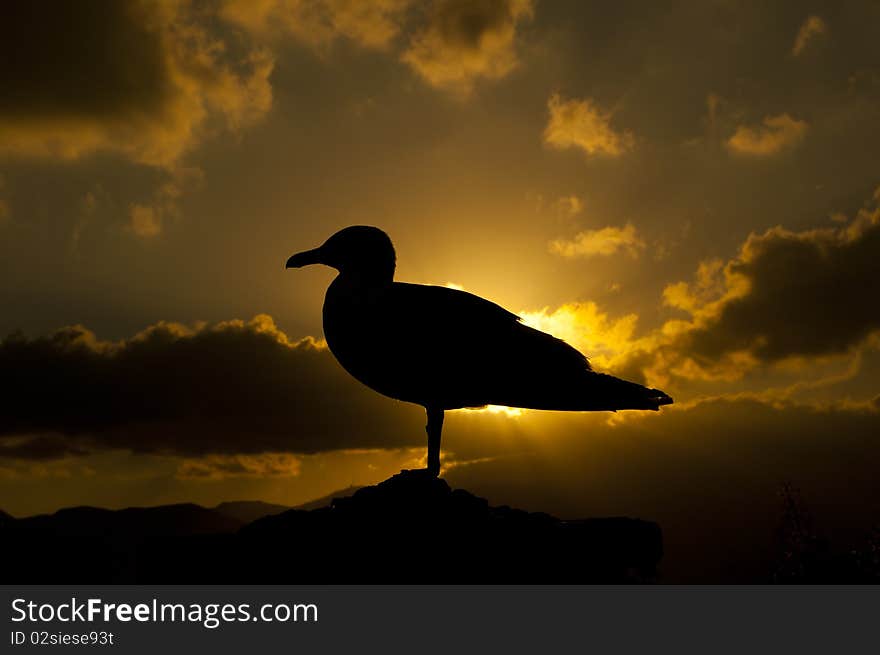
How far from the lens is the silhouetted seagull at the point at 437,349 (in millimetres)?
9531

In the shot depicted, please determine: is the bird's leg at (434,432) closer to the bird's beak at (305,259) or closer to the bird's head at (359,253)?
the bird's head at (359,253)

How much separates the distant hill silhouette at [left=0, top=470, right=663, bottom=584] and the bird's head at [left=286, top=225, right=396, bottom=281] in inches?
113

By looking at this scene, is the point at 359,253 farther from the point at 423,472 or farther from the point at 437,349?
the point at 423,472

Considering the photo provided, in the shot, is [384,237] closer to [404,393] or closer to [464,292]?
[464,292]

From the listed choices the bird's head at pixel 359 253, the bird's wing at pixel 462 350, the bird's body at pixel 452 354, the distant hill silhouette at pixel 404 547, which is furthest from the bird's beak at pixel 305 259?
the distant hill silhouette at pixel 404 547

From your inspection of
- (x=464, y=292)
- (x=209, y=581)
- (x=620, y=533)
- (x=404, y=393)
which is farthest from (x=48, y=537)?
(x=620, y=533)

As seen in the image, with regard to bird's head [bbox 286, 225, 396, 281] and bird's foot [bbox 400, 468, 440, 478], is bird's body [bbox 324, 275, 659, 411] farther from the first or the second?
bird's foot [bbox 400, 468, 440, 478]

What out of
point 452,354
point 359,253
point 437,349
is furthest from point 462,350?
point 359,253

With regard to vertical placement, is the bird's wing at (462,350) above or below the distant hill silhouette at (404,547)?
above

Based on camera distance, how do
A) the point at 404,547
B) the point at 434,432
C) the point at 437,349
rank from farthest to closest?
1. the point at 434,432
2. the point at 437,349
3. the point at 404,547

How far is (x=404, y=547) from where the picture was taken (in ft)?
27.4

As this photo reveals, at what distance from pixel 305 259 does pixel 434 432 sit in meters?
3.09

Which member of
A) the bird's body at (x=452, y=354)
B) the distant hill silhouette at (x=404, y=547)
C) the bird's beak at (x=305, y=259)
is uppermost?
the bird's beak at (x=305, y=259)

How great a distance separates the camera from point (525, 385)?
9898 mm
